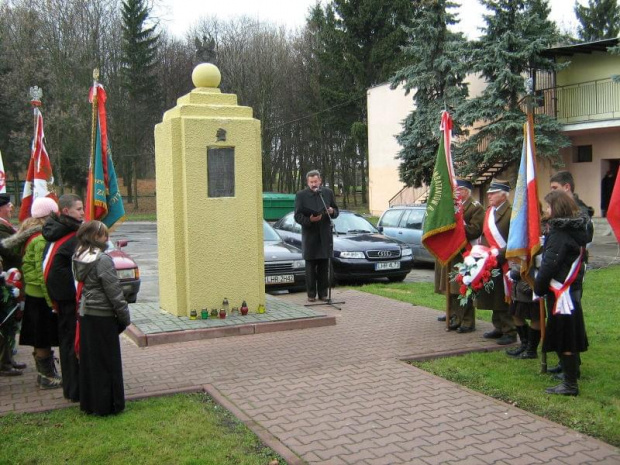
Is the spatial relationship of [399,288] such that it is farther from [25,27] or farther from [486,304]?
[25,27]

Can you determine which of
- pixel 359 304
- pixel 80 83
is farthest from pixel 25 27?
pixel 359 304

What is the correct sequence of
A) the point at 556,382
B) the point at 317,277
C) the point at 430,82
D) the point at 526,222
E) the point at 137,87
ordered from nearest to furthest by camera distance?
1. the point at 556,382
2. the point at 526,222
3. the point at 317,277
4. the point at 430,82
5. the point at 137,87

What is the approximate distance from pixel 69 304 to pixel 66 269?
32cm

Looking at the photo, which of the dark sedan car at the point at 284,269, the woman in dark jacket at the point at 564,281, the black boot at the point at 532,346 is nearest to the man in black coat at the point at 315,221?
the dark sedan car at the point at 284,269

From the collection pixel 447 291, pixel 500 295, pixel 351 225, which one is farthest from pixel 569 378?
pixel 351 225

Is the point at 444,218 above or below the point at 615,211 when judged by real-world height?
below

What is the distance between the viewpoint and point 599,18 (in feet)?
137

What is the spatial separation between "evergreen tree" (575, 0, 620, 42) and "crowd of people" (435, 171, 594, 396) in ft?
131

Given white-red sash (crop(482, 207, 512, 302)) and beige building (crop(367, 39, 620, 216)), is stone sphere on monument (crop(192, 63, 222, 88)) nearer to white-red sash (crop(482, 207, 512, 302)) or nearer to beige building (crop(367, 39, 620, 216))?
white-red sash (crop(482, 207, 512, 302))

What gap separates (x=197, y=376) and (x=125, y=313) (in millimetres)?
1495

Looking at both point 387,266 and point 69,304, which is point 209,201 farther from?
point 387,266

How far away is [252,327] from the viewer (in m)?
8.30

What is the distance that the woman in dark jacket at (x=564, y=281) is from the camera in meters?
5.47

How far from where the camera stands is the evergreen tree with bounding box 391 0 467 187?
84.9ft
